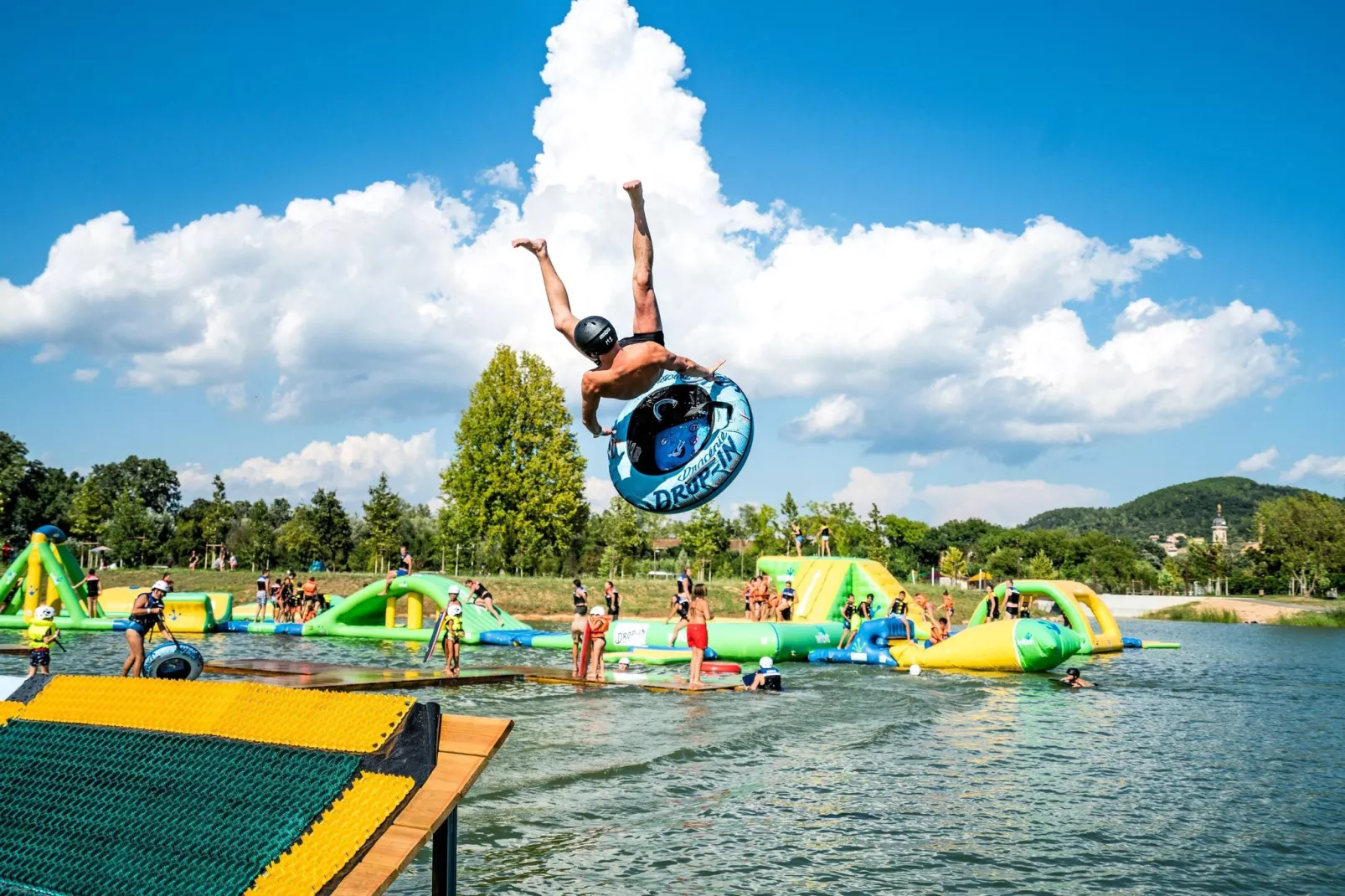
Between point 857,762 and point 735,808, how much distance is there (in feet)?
9.44

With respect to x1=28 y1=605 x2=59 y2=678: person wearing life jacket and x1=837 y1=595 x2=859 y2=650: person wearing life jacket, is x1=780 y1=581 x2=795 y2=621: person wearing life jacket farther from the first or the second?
x1=28 y1=605 x2=59 y2=678: person wearing life jacket

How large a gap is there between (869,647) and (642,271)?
19.5 meters

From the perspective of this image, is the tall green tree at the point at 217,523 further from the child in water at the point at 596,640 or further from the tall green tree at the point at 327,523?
the child in water at the point at 596,640

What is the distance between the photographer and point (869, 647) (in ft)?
80.7

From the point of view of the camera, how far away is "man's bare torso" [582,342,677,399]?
21.2 feet

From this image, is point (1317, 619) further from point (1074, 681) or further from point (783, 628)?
point (783, 628)

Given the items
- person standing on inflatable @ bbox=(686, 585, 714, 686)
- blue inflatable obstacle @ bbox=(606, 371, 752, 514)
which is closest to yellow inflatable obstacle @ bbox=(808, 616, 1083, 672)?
person standing on inflatable @ bbox=(686, 585, 714, 686)

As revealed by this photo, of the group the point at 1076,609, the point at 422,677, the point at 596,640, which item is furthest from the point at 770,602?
the point at 422,677

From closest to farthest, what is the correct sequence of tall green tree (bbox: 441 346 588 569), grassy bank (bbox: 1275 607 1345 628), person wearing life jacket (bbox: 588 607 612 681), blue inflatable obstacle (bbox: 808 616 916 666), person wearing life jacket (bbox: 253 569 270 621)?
person wearing life jacket (bbox: 588 607 612 681), blue inflatable obstacle (bbox: 808 616 916 666), person wearing life jacket (bbox: 253 569 270 621), tall green tree (bbox: 441 346 588 569), grassy bank (bbox: 1275 607 1345 628)

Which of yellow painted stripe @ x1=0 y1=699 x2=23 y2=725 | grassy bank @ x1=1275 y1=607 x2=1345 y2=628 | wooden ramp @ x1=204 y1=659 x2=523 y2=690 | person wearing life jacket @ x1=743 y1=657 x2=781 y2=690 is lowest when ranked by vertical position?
grassy bank @ x1=1275 y1=607 x2=1345 y2=628

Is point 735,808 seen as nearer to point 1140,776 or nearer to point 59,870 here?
point 1140,776

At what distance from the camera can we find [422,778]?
3689 millimetres

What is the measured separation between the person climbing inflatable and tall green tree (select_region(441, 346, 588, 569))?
36.9 metres

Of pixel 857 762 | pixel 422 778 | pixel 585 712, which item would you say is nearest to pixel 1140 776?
pixel 857 762
